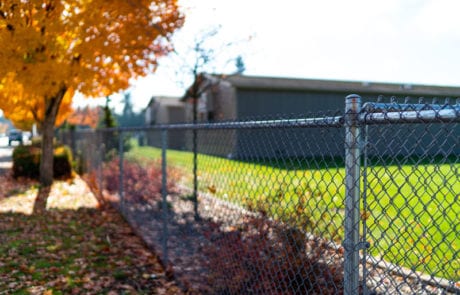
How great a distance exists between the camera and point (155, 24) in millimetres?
9602

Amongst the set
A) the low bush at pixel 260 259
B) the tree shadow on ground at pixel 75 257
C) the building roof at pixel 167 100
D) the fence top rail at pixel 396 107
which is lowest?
the tree shadow on ground at pixel 75 257

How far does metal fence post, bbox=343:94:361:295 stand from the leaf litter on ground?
8.96 feet

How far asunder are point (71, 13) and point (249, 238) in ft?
22.4

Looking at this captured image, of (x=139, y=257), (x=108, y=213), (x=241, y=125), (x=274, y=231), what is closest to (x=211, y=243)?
(x=274, y=231)

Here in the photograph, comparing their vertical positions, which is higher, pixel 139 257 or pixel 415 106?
pixel 415 106

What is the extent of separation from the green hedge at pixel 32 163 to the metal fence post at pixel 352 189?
13380mm

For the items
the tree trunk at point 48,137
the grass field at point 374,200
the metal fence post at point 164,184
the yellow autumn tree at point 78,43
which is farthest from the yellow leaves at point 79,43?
the metal fence post at point 164,184

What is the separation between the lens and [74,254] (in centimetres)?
580

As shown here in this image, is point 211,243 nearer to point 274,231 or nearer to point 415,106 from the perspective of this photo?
point 274,231

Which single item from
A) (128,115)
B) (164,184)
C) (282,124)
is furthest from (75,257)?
(128,115)

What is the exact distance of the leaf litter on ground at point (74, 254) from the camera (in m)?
4.67

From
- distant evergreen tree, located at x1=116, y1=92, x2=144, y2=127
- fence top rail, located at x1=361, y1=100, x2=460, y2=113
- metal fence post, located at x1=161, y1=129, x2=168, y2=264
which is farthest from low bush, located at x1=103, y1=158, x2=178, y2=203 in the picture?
distant evergreen tree, located at x1=116, y1=92, x2=144, y2=127

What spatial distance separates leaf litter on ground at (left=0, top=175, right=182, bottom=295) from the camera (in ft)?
15.3

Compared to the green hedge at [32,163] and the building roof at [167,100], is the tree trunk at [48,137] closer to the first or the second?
the green hedge at [32,163]
